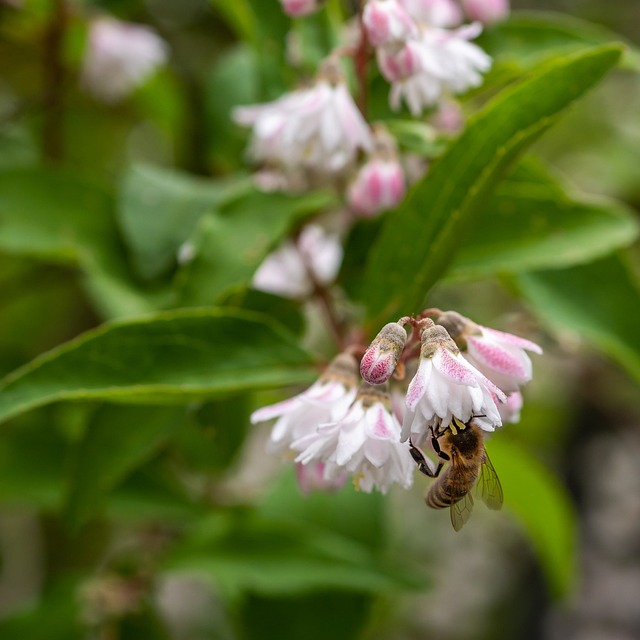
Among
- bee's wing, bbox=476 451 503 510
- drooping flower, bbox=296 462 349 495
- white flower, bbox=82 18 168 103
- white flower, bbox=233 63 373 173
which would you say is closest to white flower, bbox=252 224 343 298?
white flower, bbox=233 63 373 173

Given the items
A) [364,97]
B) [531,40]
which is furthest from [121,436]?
[531,40]

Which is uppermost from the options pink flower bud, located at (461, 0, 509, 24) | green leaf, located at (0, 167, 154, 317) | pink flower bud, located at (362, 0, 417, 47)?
pink flower bud, located at (362, 0, 417, 47)

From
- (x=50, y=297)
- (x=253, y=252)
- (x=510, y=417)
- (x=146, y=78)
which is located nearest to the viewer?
(x=510, y=417)

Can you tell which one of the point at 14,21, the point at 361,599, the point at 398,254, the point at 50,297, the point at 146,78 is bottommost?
the point at 50,297

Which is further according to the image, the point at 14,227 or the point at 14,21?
the point at 14,21

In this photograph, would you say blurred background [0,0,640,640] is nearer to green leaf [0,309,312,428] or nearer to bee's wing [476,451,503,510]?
green leaf [0,309,312,428]

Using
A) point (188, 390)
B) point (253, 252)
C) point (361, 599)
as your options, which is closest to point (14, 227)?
point (253, 252)

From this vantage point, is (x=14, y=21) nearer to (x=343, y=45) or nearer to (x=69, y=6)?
(x=69, y=6)

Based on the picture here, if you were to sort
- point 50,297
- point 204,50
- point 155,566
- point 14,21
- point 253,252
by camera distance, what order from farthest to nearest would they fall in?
point 204,50 < point 50,297 < point 14,21 < point 155,566 < point 253,252
